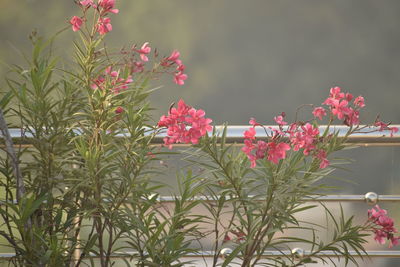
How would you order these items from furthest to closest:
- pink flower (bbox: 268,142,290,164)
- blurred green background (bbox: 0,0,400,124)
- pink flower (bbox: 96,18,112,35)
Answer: blurred green background (bbox: 0,0,400,124)
pink flower (bbox: 96,18,112,35)
pink flower (bbox: 268,142,290,164)

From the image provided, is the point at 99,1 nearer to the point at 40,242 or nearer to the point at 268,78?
the point at 40,242

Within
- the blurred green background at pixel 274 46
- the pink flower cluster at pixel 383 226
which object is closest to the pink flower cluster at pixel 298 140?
the pink flower cluster at pixel 383 226

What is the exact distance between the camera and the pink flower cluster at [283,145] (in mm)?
1431

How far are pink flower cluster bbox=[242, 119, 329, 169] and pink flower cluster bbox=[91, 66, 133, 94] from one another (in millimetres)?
283

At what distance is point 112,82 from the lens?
1539 mm

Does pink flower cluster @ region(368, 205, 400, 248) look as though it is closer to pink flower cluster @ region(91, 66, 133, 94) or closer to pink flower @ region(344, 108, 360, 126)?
pink flower @ region(344, 108, 360, 126)

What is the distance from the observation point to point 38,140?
60.4 inches

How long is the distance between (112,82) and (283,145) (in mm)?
379

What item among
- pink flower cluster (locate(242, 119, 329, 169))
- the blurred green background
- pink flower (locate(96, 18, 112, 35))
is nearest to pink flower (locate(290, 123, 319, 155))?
pink flower cluster (locate(242, 119, 329, 169))

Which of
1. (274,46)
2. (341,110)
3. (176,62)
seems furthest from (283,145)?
(274,46)

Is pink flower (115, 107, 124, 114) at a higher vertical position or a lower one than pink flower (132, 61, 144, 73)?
lower

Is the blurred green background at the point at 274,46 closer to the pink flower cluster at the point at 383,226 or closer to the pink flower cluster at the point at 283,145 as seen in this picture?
the pink flower cluster at the point at 383,226

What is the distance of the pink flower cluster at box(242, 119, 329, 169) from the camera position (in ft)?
4.69

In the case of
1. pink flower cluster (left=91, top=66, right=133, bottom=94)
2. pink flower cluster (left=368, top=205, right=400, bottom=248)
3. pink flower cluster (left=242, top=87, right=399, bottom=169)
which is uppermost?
pink flower cluster (left=91, top=66, right=133, bottom=94)
